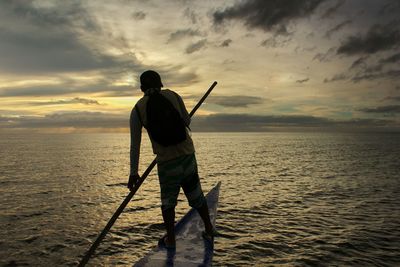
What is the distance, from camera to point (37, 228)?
12.1 meters

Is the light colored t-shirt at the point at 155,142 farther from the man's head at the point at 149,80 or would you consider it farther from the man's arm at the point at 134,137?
the man's head at the point at 149,80

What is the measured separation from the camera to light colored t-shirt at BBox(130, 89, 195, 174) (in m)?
5.27

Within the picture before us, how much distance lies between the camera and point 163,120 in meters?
5.17

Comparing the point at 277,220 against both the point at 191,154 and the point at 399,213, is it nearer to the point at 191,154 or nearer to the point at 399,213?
the point at 399,213

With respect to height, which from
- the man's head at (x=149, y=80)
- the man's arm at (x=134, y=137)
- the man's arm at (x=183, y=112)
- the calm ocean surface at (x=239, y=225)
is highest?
the man's head at (x=149, y=80)

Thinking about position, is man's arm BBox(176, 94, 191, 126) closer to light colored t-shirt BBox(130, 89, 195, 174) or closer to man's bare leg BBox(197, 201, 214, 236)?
light colored t-shirt BBox(130, 89, 195, 174)

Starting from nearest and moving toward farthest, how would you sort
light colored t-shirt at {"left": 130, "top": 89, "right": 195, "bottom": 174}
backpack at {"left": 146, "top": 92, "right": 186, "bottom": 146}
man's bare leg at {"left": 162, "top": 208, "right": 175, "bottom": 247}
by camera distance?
backpack at {"left": 146, "top": 92, "right": 186, "bottom": 146} → light colored t-shirt at {"left": 130, "top": 89, "right": 195, "bottom": 174} → man's bare leg at {"left": 162, "top": 208, "right": 175, "bottom": 247}

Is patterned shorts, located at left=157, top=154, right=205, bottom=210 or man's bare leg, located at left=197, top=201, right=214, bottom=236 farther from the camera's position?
man's bare leg, located at left=197, top=201, right=214, bottom=236

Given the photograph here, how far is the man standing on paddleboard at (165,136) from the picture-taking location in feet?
17.1

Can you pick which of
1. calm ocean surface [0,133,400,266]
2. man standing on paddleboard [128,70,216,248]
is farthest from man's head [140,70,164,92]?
calm ocean surface [0,133,400,266]

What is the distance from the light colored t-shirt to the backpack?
0.09 meters

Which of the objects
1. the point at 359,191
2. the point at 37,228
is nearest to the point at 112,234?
the point at 37,228

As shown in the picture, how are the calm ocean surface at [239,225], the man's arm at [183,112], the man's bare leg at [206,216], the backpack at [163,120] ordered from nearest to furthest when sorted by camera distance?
the backpack at [163,120], the man's arm at [183,112], the man's bare leg at [206,216], the calm ocean surface at [239,225]

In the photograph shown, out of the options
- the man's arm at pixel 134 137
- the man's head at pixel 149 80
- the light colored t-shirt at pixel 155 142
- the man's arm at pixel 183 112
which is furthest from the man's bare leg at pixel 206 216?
the man's head at pixel 149 80
